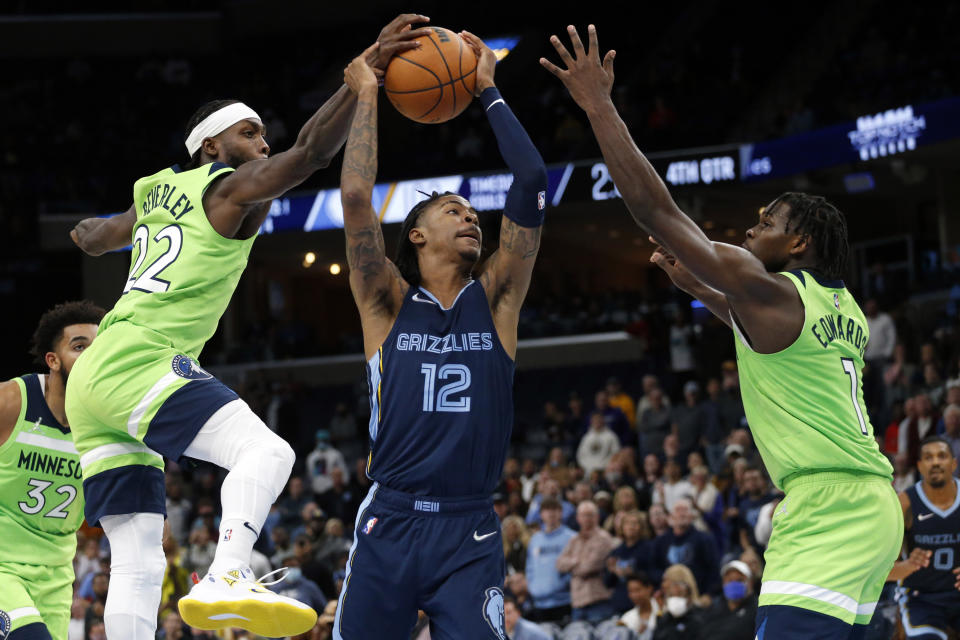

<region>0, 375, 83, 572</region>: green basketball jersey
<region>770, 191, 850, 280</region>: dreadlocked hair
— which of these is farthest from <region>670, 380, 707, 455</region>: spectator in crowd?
<region>0, 375, 83, 572</region>: green basketball jersey

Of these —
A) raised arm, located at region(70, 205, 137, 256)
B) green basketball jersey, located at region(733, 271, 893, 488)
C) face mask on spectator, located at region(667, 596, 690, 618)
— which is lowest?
face mask on spectator, located at region(667, 596, 690, 618)

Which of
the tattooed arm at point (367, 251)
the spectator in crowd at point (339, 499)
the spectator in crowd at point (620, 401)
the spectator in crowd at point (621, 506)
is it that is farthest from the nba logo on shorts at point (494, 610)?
the spectator in crowd at point (620, 401)

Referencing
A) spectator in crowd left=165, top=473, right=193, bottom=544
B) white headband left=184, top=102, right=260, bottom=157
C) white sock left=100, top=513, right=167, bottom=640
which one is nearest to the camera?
white sock left=100, top=513, right=167, bottom=640

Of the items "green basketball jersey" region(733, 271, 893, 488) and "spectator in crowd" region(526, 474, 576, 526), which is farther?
Answer: "spectator in crowd" region(526, 474, 576, 526)

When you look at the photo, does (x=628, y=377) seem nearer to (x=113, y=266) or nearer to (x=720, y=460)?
(x=720, y=460)

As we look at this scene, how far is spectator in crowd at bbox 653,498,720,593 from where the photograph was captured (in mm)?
10844

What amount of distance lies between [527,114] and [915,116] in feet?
27.3

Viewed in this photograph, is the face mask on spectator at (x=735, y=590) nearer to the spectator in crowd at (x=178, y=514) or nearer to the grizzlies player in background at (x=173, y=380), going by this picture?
the grizzlies player in background at (x=173, y=380)

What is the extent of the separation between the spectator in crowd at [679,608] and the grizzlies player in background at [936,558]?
184 centimetres

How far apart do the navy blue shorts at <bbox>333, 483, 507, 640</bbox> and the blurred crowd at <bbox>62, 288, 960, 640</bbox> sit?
5169 mm

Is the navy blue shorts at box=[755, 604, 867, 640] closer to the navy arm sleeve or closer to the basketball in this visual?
the navy arm sleeve

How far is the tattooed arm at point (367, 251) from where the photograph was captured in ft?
15.2

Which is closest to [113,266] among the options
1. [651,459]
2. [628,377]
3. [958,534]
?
[628,377]

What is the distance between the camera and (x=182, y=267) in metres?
4.95
